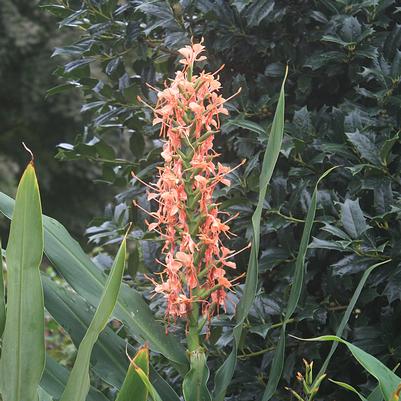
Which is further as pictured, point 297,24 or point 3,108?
point 3,108

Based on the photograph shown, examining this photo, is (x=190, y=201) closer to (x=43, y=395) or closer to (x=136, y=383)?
(x=136, y=383)

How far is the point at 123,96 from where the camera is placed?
2.62m

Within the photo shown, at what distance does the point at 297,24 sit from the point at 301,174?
509 millimetres

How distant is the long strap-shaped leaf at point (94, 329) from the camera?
→ 1.40m

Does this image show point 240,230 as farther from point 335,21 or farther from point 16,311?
point 16,311

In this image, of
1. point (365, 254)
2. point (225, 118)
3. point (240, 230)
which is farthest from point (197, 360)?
point (225, 118)

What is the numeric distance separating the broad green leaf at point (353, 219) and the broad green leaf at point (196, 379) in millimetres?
578

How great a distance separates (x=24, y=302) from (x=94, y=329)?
0.18 metres

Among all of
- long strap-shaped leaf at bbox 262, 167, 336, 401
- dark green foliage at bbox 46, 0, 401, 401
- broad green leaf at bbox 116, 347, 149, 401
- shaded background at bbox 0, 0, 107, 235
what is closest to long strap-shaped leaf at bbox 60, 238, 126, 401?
broad green leaf at bbox 116, 347, 149, 401

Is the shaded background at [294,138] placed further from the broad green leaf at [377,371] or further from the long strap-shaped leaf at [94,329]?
the long strap-shaped leaf at [94,329]

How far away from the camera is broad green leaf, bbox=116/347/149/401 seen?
143 cm

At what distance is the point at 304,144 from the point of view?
7.10 ft

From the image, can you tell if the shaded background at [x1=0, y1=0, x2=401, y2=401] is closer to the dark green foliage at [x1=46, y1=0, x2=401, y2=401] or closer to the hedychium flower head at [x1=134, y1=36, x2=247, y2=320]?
the dark green foliage at [x1=46, y1=0, x2=401, y2=401]

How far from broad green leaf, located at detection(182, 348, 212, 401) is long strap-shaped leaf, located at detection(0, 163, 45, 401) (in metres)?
0.29
